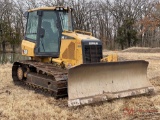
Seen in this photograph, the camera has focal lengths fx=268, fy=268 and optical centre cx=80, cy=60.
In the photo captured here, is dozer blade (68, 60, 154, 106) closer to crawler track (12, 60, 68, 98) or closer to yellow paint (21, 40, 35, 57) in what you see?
crawler track (12, 60, 68, 98)

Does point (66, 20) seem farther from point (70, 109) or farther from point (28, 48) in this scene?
point (70, 109)

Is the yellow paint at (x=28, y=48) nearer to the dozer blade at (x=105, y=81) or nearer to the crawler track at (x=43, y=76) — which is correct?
the crawler track at (x=43, y=76)

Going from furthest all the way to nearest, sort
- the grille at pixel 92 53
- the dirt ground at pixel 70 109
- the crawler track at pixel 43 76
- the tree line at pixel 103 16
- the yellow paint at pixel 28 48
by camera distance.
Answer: the tree line at pixel 103 16
the yellow paint at pixel 28 48
the grille at pixel 92 53
the crawler track at pixel 43 76
the dirt ground at pixel 70 109

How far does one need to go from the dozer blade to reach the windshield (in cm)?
217

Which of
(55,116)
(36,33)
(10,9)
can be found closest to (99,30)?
(10,9)

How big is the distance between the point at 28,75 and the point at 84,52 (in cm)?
192

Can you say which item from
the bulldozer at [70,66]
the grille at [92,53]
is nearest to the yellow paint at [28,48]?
the bulldozer at [70,66]

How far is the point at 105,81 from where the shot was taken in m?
6.65

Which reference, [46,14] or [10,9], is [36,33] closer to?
[46,14]

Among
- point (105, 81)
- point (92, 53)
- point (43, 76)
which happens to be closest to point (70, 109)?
point (105, 81)

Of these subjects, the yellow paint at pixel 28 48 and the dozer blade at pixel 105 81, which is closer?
the dozer blade at pixel 105 81

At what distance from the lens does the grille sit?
24.1 ft

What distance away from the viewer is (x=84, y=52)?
7.29 metres

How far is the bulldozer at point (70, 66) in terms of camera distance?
20.5 ft
